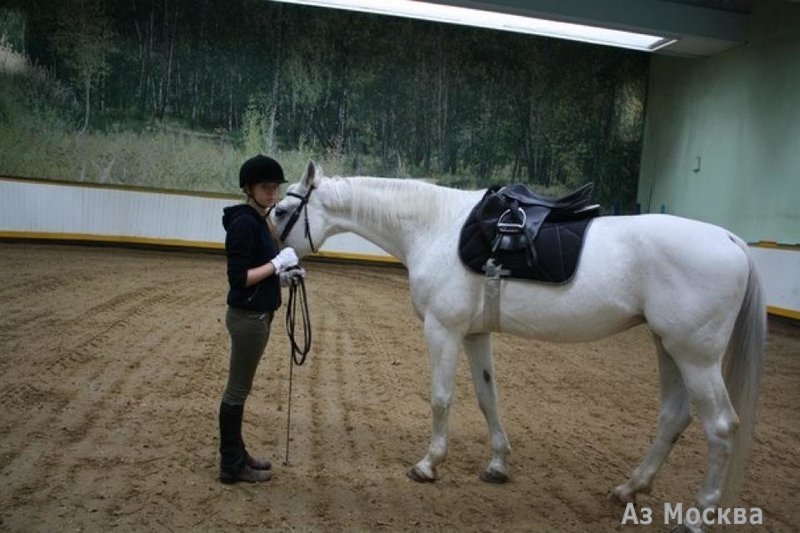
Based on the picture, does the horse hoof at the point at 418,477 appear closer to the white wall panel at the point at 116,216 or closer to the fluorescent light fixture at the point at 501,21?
the fluorescent light fixture at the point at 501,21

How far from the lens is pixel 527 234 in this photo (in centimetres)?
288

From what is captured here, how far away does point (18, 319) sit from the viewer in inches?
213

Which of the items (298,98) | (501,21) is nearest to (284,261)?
(501,21)

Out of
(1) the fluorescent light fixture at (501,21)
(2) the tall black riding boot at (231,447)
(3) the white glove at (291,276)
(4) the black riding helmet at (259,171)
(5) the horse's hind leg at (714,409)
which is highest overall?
(1) the fluorescent light fixture at (501,21)

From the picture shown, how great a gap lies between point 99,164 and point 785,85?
11752 millimetres

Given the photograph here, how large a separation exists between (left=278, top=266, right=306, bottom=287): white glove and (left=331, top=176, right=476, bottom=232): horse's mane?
0.63m

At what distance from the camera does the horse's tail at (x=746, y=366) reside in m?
2.70

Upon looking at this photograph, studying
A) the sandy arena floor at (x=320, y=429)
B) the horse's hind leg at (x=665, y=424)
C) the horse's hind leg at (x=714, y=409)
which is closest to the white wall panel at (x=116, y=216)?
the sandy arena floor at (x=320, y=429)

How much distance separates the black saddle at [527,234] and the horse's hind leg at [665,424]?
648 millimetres

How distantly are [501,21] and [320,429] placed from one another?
8.44m

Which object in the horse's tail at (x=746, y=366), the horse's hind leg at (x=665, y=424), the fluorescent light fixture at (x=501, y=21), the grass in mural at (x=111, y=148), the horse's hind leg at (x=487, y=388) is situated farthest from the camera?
the grass in mural at (x=111, y=148)

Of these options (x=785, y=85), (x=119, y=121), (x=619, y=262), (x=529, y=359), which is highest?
(x=785, y=85)

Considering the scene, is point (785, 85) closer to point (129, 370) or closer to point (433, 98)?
point (433, 98)

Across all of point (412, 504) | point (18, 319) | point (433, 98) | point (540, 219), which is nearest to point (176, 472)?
point (412, 504)
